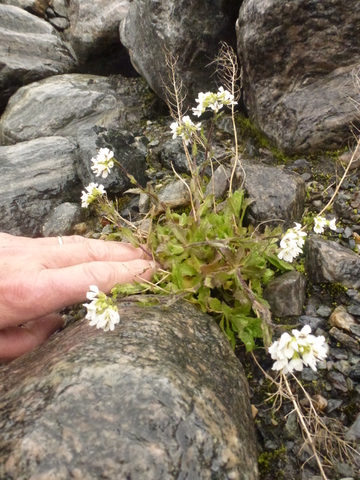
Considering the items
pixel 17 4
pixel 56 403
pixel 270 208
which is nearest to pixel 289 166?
pixel 270 208

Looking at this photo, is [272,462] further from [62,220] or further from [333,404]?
[62,220]

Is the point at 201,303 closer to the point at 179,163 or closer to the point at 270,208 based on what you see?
the point at 270,208

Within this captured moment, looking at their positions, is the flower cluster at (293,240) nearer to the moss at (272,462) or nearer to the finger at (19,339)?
the moss at (272,462)

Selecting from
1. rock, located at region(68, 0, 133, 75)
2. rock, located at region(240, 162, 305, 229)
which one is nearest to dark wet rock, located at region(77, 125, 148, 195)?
rock, located at region(240, 162, 305, 229)

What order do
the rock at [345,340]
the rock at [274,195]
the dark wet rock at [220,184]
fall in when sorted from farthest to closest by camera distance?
the dark wet rock at [220,184] < the rock at [274,195] < the rock at [345,340]

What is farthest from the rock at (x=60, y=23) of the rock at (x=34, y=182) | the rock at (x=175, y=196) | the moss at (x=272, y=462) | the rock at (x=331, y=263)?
the moss at (x=272, y=462)

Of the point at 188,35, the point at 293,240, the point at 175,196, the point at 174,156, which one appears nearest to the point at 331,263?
the point at 293,240
